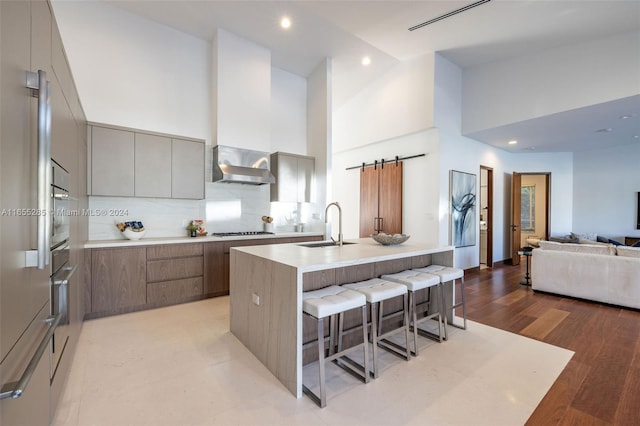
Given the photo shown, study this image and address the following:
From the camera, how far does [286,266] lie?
1.96m

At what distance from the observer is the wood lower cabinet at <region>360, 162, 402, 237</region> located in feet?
18.6

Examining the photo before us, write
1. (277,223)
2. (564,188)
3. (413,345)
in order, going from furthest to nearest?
1. (564,188)
2. (277,223)
3. (413,345)

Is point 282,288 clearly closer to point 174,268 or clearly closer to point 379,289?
point 379,289

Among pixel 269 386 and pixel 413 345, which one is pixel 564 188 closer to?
pixel 413 345

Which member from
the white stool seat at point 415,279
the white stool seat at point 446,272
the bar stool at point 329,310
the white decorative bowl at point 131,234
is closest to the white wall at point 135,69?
the white decorative bowl at point 131,234

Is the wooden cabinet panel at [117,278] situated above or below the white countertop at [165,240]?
below

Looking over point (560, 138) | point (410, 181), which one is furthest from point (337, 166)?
point (560, 138)

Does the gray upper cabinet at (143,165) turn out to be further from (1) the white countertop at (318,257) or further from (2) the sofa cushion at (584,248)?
(2) the sofa cushion at (584,248)

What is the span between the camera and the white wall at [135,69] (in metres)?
3.47

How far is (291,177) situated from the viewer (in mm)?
4934

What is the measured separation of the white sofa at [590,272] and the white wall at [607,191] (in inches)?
161

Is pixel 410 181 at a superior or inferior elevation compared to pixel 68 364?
superior

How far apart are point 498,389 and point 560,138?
5.82 m

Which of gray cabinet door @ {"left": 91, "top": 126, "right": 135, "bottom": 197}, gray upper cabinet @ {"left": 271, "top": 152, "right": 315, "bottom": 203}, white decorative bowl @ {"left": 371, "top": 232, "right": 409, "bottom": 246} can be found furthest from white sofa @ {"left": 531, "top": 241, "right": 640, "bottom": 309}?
gray cabinet door @ {"left": 91, "top": 126, "right": 135, "bottom": 197}
